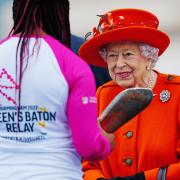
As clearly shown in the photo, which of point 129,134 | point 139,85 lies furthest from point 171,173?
point 139,85

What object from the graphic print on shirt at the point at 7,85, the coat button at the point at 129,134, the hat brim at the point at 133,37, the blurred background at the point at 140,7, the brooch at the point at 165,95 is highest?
the graphic print on shirt at the point at 7,85

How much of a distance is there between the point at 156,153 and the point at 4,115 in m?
0.88

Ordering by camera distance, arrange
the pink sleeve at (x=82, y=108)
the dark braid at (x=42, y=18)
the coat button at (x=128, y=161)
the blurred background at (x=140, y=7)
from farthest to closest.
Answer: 1. the blurred background at (x=140, y=7)
2. the coat button at (x=128, y=161)
3. the dark braid at (x=42, y=18)
4. the pink sleeve at (x=82, y=108)

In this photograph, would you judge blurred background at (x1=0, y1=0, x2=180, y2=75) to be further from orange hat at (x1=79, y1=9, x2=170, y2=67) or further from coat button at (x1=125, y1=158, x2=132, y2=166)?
coat button at (x1=125, y1=158, x2=132, y2=166)

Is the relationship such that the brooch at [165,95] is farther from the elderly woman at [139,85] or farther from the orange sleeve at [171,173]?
the orange sleeve at [171,173]

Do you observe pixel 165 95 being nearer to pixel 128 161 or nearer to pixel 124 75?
pixel 124 75

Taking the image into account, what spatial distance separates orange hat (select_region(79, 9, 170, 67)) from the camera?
Result: 3.07 metres

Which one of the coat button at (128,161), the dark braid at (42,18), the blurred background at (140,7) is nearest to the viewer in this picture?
A: the dark braid at (42,18)

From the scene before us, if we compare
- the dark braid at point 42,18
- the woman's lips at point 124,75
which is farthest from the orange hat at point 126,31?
the dark braid at point 42,18

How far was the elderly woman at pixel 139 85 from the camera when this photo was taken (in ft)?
9.82

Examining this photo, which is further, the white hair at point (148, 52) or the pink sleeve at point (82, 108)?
the white hair at point (148, 52)

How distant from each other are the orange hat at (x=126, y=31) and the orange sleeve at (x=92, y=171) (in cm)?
44

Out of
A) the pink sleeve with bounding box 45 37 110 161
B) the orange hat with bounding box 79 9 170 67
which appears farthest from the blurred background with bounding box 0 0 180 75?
the pink sleeve with bounding box 45 37 110 161

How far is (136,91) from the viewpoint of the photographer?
232cm
